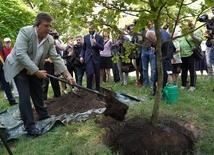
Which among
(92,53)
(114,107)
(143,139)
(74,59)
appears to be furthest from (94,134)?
(74,59)

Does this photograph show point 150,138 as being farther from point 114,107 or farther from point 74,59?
point 74,59

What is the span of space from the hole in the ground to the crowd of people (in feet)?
3.48

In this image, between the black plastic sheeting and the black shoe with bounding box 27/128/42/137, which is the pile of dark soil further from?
the black shoe with bounding box 27/128/42/137

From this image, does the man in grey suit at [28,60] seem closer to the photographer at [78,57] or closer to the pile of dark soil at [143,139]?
the pile of dark soil at [143,139]

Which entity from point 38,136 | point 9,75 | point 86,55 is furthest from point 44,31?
point 86,55

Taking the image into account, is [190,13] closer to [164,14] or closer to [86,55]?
[164,14]

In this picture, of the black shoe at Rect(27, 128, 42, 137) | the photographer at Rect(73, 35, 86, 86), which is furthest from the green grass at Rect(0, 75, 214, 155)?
the photographer at Rect(73, 35, 86, 86)

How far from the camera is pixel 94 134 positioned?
4.25 m

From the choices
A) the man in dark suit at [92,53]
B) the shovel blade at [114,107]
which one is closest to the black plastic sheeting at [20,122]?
the shovel blade at [114,107]

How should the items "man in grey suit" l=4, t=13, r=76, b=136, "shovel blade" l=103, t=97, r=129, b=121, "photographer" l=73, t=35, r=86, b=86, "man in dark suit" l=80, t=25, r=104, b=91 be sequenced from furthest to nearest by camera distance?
"photographer" l=73, t=35, r=86, b=86 → "man in dark suit" l=80, t=25, r=104, b=91 → "man in grey suit" l=4, t=13, r=76, b=136 → "shovel blade" l=103, t=97, r=129, b=121

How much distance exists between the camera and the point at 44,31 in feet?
14.8

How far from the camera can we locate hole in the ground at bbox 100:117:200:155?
362cm

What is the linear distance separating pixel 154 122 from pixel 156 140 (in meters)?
0.40

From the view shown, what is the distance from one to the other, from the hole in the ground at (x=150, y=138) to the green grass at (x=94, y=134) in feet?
0.47
